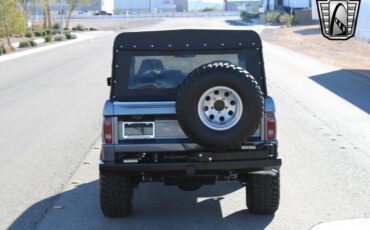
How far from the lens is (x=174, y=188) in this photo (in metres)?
7.21

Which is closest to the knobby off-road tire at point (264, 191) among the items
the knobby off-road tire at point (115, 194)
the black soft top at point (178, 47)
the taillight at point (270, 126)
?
the taillight at point (270, 126)

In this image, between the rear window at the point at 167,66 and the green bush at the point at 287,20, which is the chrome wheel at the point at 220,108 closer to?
the rear window at the point at 167,66

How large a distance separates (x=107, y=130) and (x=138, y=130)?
286mm

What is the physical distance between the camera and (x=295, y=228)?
5.66m

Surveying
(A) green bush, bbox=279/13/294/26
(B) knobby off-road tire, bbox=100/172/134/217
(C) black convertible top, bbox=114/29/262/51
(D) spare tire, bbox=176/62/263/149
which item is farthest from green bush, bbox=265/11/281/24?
(D) spare tire, bbox=176/62/263/149

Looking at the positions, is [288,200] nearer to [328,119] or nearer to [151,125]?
[151,125]

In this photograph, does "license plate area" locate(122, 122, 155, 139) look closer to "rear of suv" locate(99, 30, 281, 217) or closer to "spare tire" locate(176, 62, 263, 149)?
"rear of suv" locate(99, 30, 281, 217)

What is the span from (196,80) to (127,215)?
5.32 feet

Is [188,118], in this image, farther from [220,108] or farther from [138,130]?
[138,130]

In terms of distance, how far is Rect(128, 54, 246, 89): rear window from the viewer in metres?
6.06

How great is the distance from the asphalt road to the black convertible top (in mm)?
1684

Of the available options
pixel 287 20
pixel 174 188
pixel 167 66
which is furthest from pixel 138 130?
pixel 287 20

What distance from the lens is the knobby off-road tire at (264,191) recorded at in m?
5.87

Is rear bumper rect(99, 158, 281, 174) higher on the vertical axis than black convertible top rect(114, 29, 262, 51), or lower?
lower
